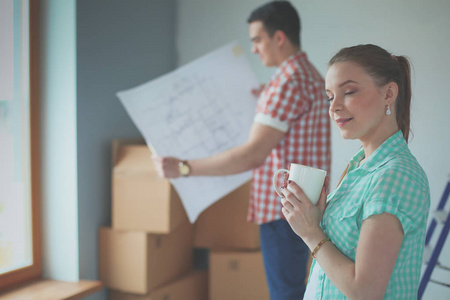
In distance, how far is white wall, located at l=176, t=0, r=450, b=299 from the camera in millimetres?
2115

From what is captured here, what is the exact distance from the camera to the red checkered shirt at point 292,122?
5.03 ft

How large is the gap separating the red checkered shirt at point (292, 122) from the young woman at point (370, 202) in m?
0.61

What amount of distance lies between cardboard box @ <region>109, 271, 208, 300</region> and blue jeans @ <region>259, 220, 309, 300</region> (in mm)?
797

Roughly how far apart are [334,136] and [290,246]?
988mm

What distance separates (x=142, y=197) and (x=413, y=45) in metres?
1.45

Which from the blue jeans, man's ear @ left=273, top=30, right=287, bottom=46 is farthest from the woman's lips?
man's ear @ left=273, top=30, right=287, bottom=46

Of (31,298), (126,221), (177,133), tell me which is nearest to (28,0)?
(177,133)

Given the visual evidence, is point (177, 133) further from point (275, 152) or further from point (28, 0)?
point (28, 0)

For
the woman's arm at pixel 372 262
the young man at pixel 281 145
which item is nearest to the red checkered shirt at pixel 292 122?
the young man at pixel 281 145

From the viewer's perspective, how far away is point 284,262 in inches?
61.1

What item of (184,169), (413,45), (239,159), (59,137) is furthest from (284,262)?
(413,45)

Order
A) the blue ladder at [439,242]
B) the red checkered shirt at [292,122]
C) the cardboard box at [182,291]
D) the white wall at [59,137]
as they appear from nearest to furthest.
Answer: the red checkered shirt at [292,122] → the blue ladder at [439,242] → the white wall at [59,137] → the cardboard box at [182,291]

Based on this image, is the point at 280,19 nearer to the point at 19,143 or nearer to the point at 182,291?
the point at 19,143

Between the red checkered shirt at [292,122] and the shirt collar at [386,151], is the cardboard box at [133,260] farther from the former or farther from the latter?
the shirt collar at [386,151]
